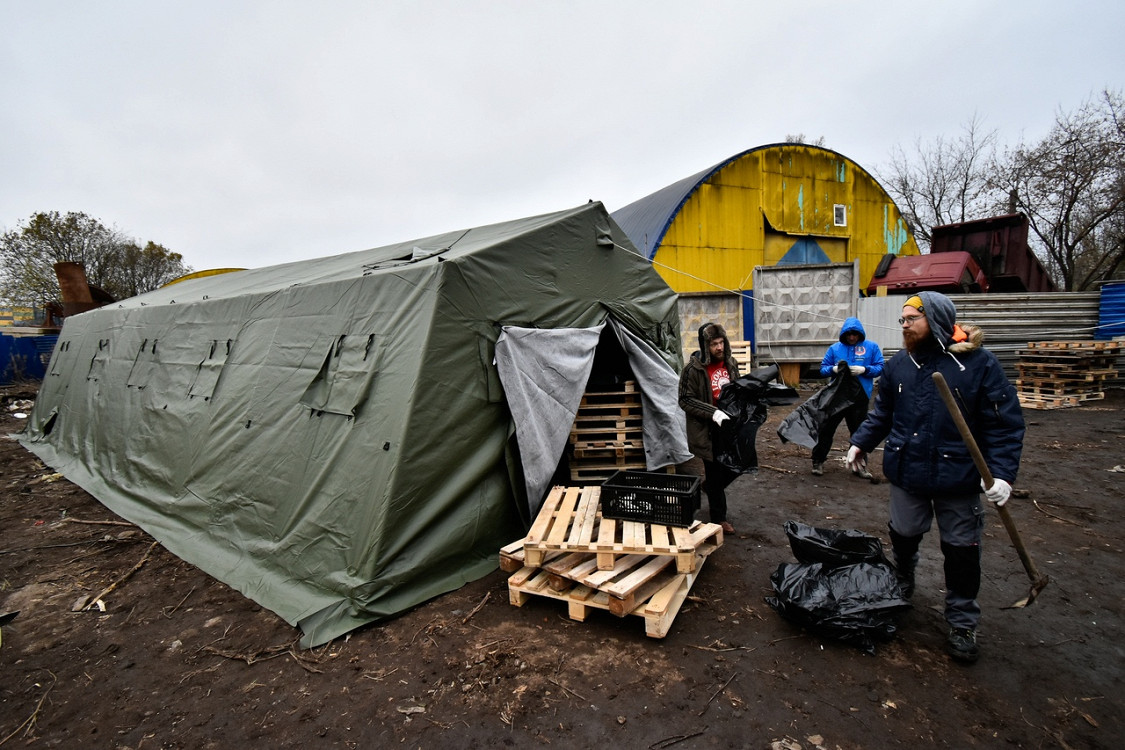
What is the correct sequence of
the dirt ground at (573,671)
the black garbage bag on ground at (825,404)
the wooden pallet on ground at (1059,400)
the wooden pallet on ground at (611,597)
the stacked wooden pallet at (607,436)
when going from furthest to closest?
1. the wooden pallet on ground at (1059,400)
2. the stacked wooden pallet at (607,436)
3. the black garbage bag on ground at (825,404)
4. the wooden pallet on ground at (611,597)
5. the dirt ground at (573,671)

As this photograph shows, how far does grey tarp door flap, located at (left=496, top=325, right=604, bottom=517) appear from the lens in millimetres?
4238

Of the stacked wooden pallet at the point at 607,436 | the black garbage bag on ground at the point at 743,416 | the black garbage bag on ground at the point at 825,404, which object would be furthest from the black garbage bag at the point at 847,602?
the stacked wooden pallet at the point at 607,436

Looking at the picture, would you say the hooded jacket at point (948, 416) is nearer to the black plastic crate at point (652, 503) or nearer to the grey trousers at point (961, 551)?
the grey trousers at point (961, 551)

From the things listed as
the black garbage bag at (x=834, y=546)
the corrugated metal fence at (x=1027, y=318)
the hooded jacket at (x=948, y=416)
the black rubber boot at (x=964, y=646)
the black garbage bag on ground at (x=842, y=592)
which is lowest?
the black rubber boot at (x=964, y=646)

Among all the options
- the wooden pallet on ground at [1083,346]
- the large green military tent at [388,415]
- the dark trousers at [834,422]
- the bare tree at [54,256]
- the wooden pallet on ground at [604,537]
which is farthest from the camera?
the bare tree at [54,256]

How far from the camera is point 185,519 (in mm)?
5164

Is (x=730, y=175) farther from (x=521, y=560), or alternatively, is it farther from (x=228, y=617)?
(x=228, y=617)

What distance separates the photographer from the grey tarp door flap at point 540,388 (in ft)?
13.9

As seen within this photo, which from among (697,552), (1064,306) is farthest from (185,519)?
(1064,306)

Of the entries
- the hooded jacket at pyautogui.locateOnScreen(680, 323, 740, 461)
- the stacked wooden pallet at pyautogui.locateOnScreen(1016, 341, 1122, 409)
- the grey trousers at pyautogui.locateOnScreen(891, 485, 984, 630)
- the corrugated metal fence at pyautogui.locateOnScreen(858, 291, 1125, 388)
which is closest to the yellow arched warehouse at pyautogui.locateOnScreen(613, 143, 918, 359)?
the corrugated metal fence at pyautogui.locateOnScreen(858, 291, 1125, 388)

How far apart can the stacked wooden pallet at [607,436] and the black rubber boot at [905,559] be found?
8.47 ft

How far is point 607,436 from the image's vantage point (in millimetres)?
5539

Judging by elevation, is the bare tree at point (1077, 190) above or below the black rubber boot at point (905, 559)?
above

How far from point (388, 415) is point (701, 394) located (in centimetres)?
254
